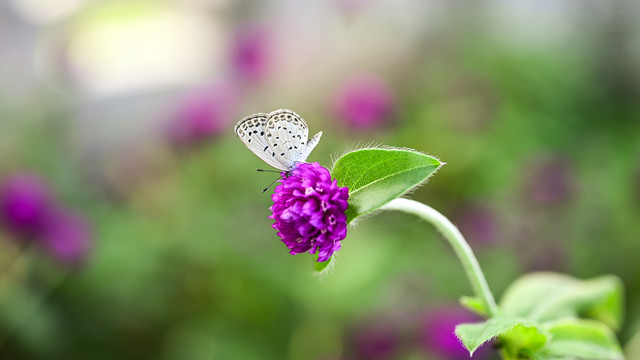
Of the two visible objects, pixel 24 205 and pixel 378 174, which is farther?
pixel 24 205

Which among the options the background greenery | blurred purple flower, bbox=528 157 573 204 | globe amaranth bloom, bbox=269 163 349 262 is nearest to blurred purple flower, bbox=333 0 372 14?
the background greenery

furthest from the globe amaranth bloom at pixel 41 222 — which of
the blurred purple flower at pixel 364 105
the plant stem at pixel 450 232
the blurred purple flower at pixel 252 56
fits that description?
the plant stem at pixel 450 232

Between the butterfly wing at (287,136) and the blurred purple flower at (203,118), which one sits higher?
the butterfly wing at (287,136)

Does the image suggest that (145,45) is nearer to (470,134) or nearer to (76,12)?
(76,12)

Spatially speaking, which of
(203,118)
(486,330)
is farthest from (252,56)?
(486,330)

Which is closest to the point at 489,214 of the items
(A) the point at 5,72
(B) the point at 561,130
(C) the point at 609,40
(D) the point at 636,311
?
(D) the point at 636,311

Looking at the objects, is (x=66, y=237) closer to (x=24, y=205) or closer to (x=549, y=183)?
(x=24, y=205)

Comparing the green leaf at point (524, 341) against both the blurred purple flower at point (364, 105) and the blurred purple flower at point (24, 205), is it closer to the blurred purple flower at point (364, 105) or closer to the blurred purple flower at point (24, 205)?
the blurred purple flower at point (364, 105)
